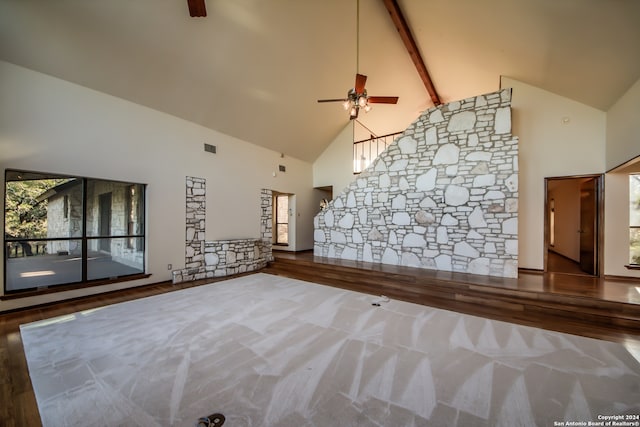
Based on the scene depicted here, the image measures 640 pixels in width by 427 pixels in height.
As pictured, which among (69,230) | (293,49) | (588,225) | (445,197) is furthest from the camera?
(588,225)

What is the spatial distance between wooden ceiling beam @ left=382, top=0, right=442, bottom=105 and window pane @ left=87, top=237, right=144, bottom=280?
6.17m

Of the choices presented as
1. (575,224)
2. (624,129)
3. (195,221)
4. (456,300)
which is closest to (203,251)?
(195,221)

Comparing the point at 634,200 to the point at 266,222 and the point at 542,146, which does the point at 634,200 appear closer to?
the point at 542,146

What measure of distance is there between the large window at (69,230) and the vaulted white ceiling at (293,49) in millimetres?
1646

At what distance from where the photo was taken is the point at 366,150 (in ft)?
25.4

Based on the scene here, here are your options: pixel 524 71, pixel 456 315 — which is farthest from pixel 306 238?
pixel 524 71

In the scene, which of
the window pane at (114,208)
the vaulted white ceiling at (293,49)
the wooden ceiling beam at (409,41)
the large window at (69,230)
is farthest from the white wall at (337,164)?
the large window at (69,230)

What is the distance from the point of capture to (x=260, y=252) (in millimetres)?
6566

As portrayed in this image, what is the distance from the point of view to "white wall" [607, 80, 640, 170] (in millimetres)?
3512

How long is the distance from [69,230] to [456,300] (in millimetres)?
6268

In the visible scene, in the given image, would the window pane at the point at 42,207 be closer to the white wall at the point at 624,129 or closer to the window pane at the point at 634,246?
the white wall at the point at 624,129

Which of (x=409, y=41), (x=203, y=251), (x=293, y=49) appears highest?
(x=409, y=41)

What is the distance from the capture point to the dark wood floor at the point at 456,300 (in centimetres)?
199

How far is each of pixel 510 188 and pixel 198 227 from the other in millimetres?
6352
